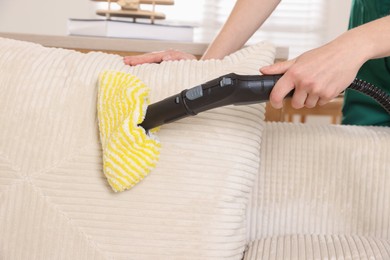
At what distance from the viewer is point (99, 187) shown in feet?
2.84

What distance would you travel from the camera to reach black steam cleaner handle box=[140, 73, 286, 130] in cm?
81

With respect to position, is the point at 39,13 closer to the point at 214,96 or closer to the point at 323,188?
the point at 323,188

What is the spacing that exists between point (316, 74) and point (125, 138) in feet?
0.91

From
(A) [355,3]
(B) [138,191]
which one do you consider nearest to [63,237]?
(B) [138,191]

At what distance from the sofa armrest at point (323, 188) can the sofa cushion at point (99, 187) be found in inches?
6.1

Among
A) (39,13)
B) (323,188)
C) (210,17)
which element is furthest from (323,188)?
(39,13)

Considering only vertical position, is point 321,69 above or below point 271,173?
above

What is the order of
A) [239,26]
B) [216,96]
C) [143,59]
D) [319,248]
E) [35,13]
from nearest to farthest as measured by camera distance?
[216,96]
[319,248]
[143,59]
[239,26]
[35,13]

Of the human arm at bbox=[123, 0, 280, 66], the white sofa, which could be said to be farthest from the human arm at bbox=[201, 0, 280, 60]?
the white sofa

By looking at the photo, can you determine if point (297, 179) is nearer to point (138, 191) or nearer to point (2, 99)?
point (138, 191)

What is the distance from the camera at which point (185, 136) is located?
2.89 ft

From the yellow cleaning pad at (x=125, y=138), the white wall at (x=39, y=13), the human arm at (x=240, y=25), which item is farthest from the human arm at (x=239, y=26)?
the white wall at (x=39, y=13)

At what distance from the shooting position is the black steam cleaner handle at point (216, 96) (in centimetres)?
81

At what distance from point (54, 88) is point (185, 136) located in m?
0.21
